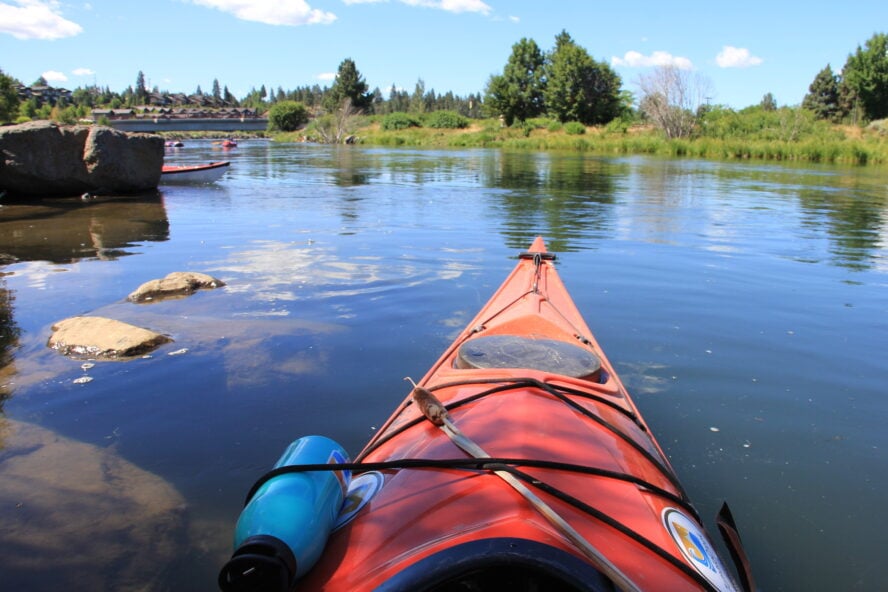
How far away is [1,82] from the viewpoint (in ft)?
137

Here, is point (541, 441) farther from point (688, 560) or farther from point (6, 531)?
point (6, 531)

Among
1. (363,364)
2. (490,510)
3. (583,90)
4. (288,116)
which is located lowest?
(363,364)

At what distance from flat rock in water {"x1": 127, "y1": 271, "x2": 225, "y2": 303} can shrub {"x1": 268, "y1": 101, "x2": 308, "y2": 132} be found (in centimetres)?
8296

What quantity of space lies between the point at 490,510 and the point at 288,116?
88528 millimetres

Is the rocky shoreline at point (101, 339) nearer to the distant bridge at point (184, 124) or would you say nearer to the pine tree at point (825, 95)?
the pine tree at point (825, 95)

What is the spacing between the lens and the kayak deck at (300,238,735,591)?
1396 millimetres

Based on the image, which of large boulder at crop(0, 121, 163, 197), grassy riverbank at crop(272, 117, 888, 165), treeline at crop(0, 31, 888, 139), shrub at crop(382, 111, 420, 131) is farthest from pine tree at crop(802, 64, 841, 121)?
large boulder at crop(0, 121, 163, 197)

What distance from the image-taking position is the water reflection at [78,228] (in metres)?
8.23

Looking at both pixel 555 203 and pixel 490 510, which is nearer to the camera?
pixel 490 510

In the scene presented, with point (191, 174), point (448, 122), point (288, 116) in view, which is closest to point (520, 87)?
point (448, 122)

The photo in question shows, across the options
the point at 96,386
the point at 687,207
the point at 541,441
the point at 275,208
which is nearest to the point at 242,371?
the point at 96,386

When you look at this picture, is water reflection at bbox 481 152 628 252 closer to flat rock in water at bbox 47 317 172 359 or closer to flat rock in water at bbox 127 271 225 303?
flat rock in water at bbox 127 271 225 303

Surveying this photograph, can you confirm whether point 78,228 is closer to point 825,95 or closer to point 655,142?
point 655,142

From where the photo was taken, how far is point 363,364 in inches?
179
